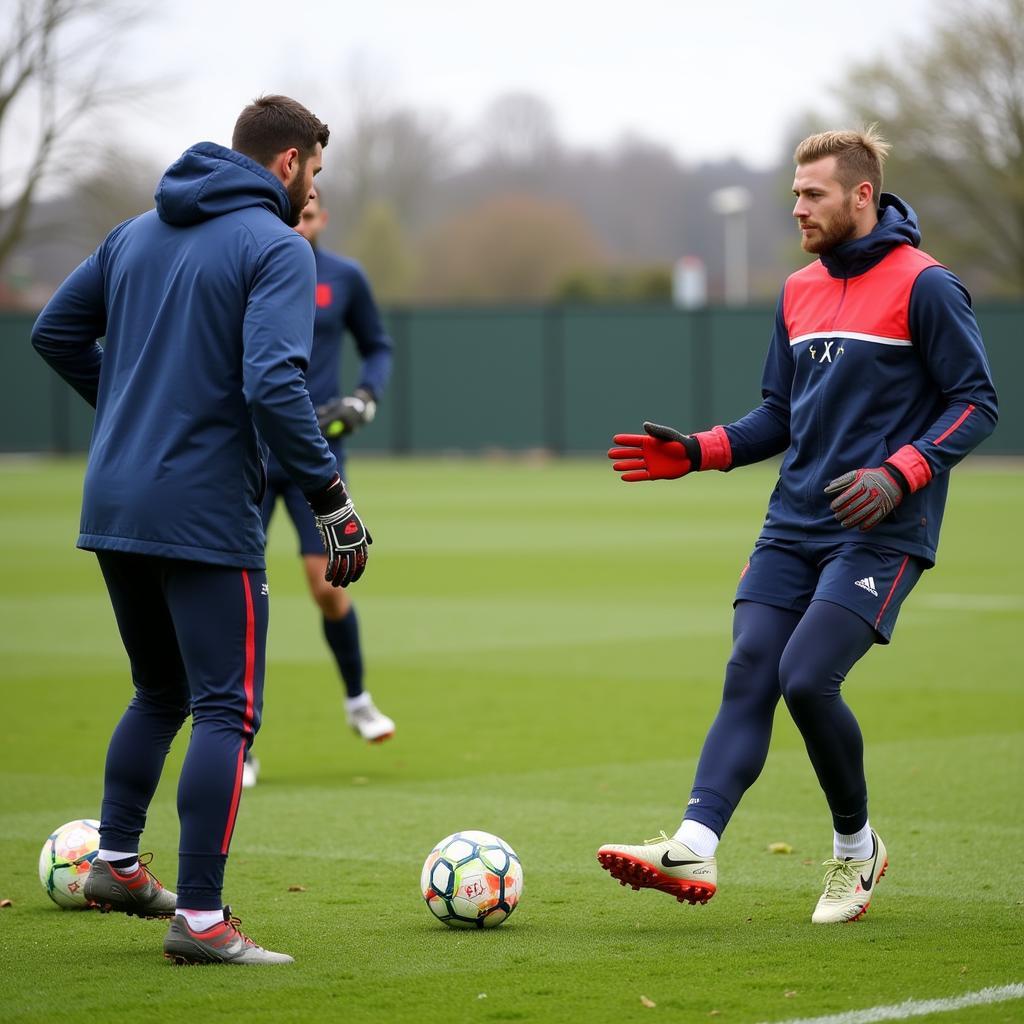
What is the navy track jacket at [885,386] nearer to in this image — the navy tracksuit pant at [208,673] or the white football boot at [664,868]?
the white football boot at [664,868]

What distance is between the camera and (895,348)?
5262 millimetres

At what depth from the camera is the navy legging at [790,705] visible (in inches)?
202

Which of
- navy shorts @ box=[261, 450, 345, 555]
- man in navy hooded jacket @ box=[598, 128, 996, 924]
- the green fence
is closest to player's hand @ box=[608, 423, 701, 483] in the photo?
man in navy hooded jacket @ box=[598, 128, 996, 924]

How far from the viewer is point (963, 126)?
44812 mm

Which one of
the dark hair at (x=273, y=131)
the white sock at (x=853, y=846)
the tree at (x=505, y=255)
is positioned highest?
the tree at (x=505, y=255)

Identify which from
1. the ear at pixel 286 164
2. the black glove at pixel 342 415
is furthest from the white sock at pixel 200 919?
the black glove at pixel 342 415

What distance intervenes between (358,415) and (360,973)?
4463 millimetres

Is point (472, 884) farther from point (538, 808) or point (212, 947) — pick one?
point (538, 808)

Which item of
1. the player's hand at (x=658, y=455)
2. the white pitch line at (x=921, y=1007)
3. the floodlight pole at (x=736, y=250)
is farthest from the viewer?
the floodlight pole at (x=736, y=250)

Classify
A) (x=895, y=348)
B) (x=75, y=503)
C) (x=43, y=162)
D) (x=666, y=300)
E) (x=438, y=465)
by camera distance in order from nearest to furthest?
(x=895, y=348) → (x=75, y=503) → (x=438, y=465) → (x=43, y=162) → (x=666, y=300)

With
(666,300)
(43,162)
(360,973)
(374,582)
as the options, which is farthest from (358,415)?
(666,300)

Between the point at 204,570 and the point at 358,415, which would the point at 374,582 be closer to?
the point at 358,415

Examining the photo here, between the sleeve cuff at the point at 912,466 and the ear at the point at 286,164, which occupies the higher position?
the ear at the point at 286,164

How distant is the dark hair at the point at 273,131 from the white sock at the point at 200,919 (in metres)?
2.03
